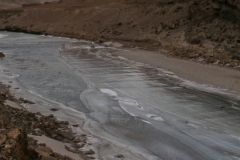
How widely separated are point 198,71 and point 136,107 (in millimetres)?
6423

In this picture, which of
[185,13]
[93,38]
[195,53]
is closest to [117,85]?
[195,53]

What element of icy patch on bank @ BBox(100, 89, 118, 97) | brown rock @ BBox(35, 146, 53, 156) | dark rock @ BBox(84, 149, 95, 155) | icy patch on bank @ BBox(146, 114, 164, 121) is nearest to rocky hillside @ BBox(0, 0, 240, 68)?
icy patch on bank @ BBox(100, 89, 118, 97)

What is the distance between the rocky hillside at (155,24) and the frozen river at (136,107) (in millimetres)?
4649

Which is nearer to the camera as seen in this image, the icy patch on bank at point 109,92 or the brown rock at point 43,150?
the brown rock at point 43,150

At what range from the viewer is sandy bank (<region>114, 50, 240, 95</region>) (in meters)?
13.7

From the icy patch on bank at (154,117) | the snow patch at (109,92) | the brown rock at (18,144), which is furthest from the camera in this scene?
the snow patch at (109,92)

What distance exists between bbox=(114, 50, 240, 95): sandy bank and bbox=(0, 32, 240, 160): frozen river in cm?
62

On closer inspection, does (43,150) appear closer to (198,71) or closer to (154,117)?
(154,117)

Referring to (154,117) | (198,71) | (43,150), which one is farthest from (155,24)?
(43,150)

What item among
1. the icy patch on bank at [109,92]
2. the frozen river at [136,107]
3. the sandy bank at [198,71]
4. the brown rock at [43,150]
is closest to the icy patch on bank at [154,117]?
the frozen river at [136,107]

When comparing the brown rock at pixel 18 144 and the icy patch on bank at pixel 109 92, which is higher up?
the brown rock at pixel 18 144

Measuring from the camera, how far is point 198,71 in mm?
16297

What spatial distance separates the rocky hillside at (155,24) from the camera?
67.5 ft

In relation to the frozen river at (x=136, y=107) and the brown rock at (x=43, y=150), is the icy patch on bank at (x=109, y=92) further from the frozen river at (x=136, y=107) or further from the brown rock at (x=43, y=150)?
the brown rock at (x=43, y=150)
